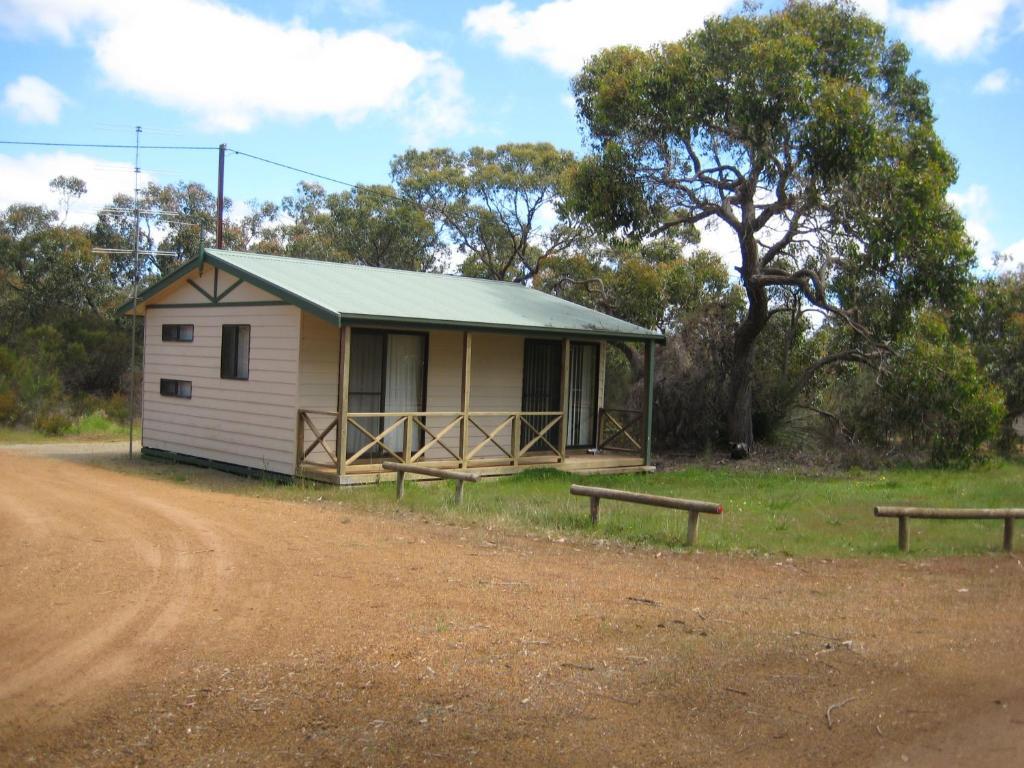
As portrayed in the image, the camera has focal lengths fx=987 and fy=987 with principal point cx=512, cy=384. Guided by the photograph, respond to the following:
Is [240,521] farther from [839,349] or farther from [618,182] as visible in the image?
[839,349]

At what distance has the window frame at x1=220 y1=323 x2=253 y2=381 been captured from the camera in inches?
608

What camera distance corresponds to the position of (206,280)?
16438 millimetres

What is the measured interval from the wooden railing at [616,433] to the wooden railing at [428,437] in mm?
1204

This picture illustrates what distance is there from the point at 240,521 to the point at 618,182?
38.6 ft

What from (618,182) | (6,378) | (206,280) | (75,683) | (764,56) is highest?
(764,56)

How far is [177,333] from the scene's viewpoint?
56.6 feet

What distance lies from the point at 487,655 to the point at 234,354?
10.9m

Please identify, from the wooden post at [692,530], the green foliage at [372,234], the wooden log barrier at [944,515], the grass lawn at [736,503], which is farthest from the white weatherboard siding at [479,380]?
the green foliage at [372,234]

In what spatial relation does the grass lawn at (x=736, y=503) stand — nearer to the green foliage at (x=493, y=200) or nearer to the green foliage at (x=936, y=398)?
the green foliage at (x=936, y=398)

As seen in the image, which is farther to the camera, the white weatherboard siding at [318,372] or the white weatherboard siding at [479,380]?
the white weatherboard siding at [479,380]

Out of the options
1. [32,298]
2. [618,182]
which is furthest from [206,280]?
[32,298]

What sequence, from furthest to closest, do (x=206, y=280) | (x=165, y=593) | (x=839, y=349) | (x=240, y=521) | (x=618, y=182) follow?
(x=839, y=349), (x=618, y=182), (x=206, y=280), (x=240, y=521), (x=165, y=593)

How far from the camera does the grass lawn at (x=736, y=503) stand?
34.5ft

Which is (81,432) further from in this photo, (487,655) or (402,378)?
(487,655)
